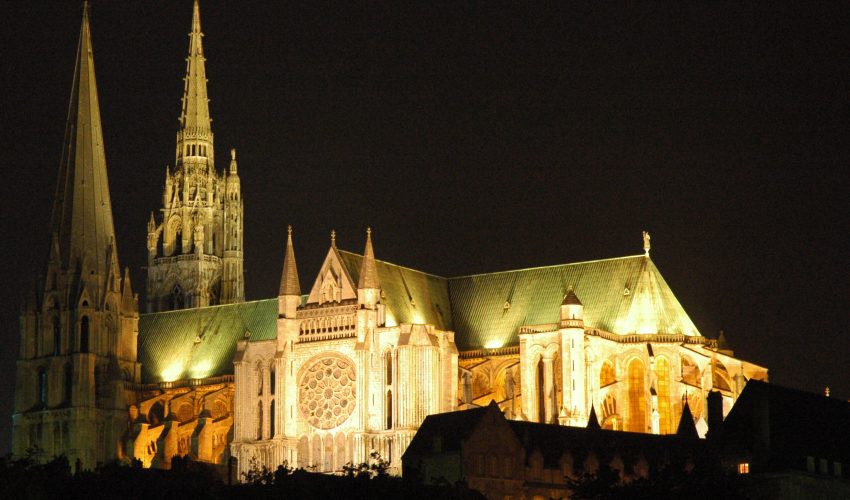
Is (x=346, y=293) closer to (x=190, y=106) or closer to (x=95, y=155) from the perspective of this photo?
(x=95, y=155)

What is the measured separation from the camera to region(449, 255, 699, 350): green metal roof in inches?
5738

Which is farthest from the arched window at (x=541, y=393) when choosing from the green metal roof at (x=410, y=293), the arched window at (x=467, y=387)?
the green metal roof at (x=410, y=293)

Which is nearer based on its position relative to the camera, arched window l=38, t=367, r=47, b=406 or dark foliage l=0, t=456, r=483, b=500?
dark foliage l=0, t=456, r=483, b=500

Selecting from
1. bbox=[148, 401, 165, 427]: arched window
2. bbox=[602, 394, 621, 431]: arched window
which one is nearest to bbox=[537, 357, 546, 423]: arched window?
bbox=[602, 394, 621, 431]: arched window

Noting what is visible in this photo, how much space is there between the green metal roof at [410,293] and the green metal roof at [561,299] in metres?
1.06

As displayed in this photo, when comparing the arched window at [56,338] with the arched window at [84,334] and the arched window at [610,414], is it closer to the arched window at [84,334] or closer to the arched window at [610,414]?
the arched window at [84,334]

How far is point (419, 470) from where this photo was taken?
396ft

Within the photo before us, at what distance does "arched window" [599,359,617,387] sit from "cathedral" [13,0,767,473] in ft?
0.28

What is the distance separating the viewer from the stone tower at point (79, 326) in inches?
6270

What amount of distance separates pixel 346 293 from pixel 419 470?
87.5 ft

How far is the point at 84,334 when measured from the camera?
16188 cm

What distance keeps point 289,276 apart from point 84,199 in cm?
2207

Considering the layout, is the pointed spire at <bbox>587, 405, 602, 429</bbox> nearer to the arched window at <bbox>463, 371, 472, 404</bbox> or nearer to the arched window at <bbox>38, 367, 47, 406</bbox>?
the arched window at <bbox>463, 371, 472, 404</bbox>

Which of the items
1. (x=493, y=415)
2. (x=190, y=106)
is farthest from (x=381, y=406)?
(x=190, y=106)
